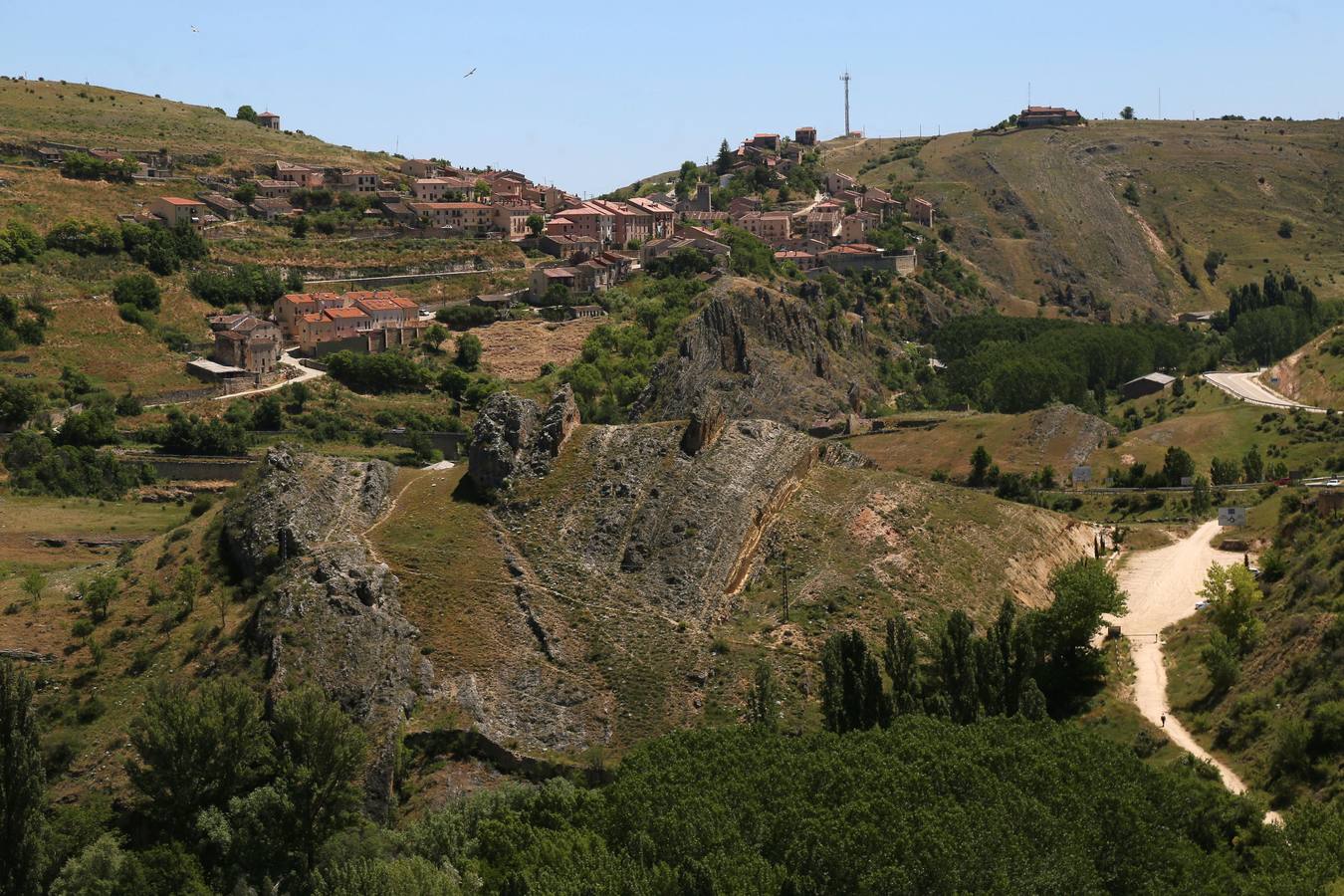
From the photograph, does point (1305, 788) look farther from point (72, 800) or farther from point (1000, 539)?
point (72, 800)

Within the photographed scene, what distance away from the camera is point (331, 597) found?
59719 mm

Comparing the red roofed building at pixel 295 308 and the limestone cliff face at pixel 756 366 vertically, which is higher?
the red roofed building at pixel 295 308

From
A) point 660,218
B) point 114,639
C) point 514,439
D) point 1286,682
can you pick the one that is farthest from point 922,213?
point 114,639

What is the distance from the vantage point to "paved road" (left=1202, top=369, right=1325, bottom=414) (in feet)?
391

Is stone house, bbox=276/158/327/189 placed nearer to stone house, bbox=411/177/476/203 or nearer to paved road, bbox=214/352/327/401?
stone house, bbox=411/177/476/203

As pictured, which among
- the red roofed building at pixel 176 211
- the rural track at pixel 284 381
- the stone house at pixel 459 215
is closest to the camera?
the rural track at pixel 284 381

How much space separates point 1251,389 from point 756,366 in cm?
3847

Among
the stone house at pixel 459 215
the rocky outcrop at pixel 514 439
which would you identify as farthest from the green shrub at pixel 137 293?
the rocky outcrop at pixel 514 439

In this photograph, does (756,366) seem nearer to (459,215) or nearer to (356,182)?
(459,215)

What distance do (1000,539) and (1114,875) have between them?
31.4 meters

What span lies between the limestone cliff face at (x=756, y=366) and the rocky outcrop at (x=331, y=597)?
161ft

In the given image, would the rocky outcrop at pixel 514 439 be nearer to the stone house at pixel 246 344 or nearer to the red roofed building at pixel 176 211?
the stone house at pixel 246 344

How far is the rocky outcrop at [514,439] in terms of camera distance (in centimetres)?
6906

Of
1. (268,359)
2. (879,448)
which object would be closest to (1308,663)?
(879,448)
